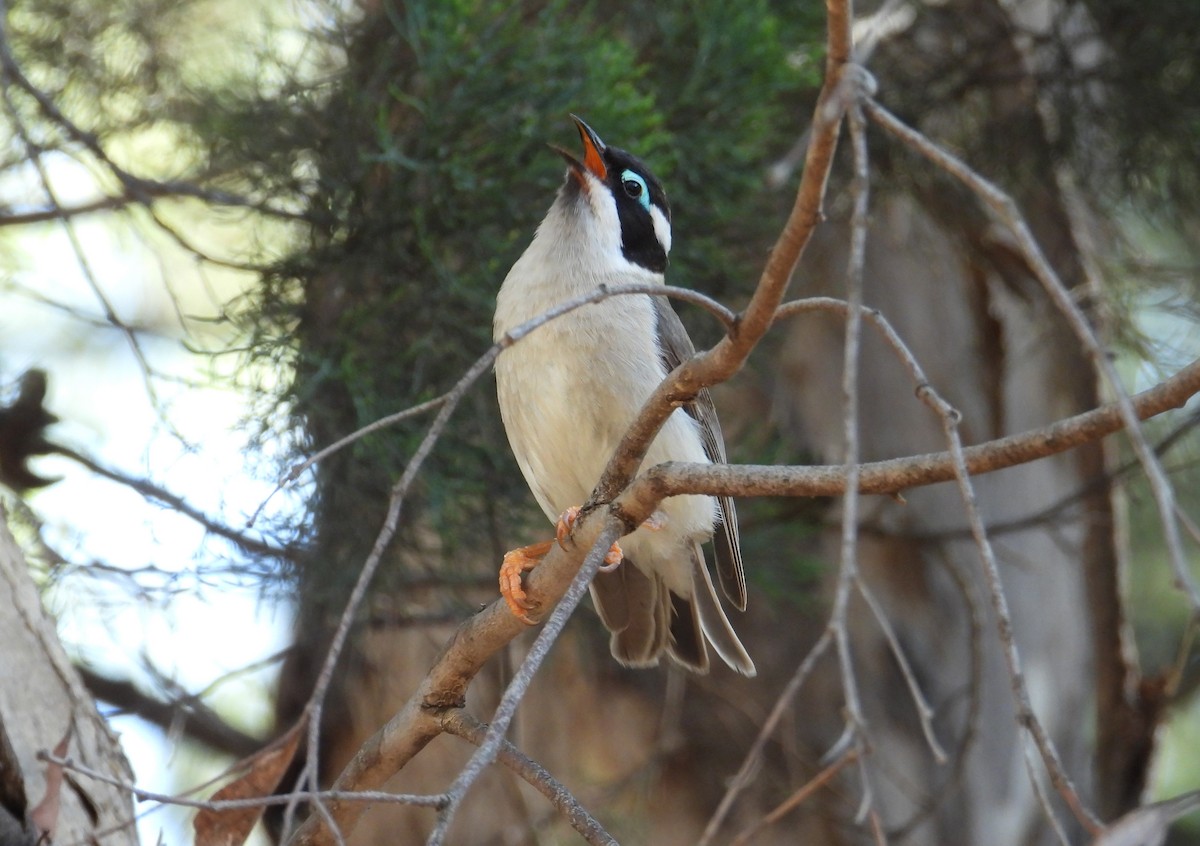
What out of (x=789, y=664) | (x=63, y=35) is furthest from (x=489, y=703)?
(x=63, y=35)

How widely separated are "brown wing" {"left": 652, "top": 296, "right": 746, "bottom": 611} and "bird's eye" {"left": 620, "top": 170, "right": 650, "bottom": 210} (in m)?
0.33

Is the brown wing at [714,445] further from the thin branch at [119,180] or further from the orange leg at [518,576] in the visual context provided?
the thin branch at [119,180]

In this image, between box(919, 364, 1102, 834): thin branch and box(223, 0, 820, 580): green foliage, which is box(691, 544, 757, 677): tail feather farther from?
box(919, 364, 1102, 834): thin branch

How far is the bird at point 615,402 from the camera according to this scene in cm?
322

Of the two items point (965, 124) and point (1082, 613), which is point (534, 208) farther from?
point (1082, 613)

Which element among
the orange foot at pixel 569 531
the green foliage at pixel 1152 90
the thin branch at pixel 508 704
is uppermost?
the green foliage at pixel 1152 90

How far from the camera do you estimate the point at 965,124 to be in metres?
5.15

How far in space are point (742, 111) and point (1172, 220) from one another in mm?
2104

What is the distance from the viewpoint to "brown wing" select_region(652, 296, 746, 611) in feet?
10.9

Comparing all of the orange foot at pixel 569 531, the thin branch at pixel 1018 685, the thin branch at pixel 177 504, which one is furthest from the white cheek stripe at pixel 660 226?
the thin branch at pixel 1018 685

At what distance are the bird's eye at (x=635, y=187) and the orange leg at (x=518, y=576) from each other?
→ 3.63 ft

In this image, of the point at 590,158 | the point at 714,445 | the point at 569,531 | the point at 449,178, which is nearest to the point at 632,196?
the point at 590,158

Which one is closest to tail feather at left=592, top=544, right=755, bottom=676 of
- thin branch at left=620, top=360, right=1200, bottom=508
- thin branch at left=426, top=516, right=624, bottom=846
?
thin branch at left=620, top=360, right=1200, bottom=508

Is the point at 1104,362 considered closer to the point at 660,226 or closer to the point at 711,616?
the point at 711,616
